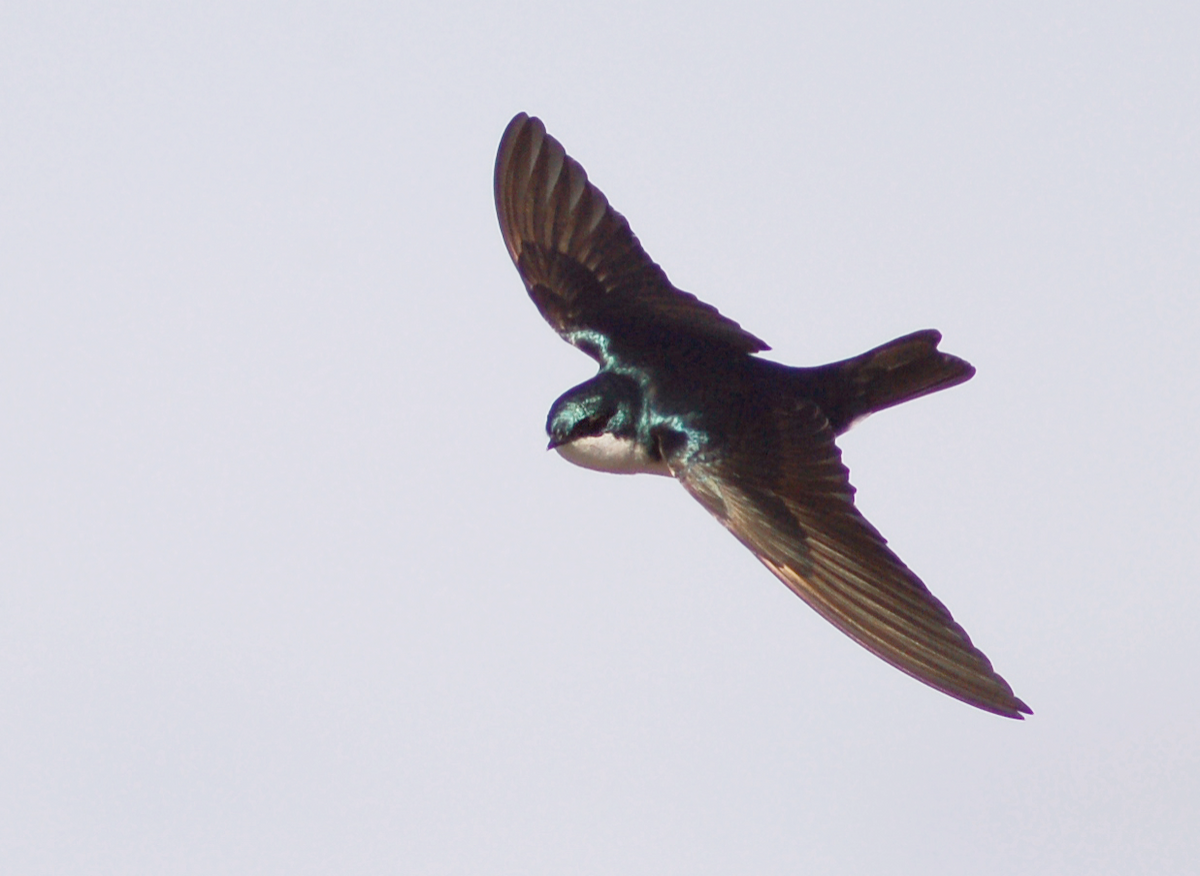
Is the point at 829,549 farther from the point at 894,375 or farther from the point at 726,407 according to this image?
the point at 894,375

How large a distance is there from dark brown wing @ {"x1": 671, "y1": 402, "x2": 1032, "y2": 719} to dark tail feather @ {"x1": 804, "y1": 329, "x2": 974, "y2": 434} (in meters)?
0.31

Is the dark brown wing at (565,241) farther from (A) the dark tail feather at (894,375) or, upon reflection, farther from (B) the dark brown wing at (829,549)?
(B) the dark brown wing at (829,549)

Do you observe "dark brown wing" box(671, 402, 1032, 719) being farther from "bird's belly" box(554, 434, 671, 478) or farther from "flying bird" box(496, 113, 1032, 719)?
"bird's belly" box(554, 434, 671, 478)

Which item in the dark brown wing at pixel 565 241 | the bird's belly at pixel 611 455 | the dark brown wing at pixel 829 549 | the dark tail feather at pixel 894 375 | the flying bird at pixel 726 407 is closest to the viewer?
the dark brown wing at pixel 829 549

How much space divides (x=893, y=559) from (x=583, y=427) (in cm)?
96

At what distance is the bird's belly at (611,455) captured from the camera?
16.6 ft

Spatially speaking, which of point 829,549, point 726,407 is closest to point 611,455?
point 726,407

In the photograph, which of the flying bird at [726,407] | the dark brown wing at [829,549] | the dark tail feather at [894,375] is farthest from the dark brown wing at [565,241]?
the dark brown wing at [829,549]

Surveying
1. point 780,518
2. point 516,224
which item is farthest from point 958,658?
point 516,224

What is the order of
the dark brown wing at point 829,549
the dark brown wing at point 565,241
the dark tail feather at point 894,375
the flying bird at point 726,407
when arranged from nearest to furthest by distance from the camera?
the dark brown wing at point 829,549, the flying bird at point 726,407, the dark tail feather at point 894,375, the dark brown wing at point 565,241

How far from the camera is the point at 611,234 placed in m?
5.81

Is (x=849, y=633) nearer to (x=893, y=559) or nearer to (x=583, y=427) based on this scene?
(x=893, y=559)

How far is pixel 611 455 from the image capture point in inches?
201

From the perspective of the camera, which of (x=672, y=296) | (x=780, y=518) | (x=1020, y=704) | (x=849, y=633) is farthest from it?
(x=672, y=296)
